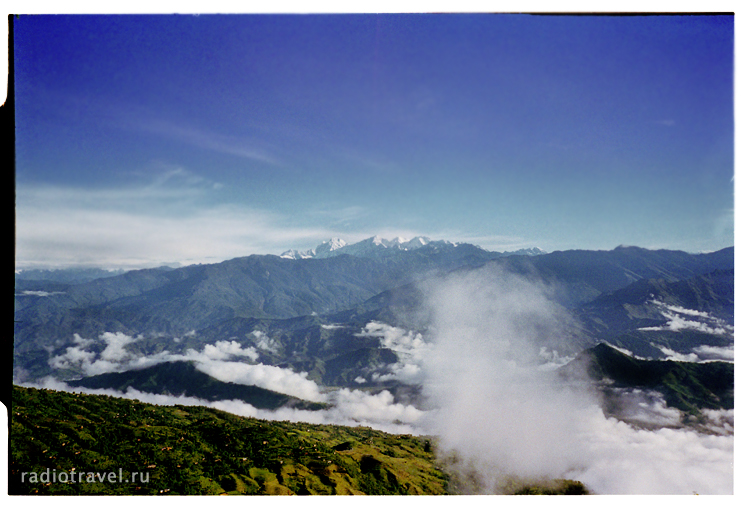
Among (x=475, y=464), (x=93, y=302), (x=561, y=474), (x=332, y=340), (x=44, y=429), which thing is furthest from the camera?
(x=93, y=302)

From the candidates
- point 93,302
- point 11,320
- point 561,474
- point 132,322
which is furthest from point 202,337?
point 11,320

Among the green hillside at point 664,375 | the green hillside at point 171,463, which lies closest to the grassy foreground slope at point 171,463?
the green hillside at point 171,463

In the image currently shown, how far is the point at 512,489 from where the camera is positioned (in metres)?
15.7

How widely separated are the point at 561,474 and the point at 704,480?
75.5 ft

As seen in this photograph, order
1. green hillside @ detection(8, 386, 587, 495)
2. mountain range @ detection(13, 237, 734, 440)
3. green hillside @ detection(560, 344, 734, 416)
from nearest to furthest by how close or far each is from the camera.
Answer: green hillside @ detection(8, 386, 587, 495) → green hillside @ detection(560, 344, 734, 416) → mountain range @ detection(13, 237, 734, 440)

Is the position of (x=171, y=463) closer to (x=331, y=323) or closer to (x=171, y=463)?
(x=171, y=463)

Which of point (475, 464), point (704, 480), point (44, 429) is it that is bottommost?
point (475, 464)

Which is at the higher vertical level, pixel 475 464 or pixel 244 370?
pixel 475 464

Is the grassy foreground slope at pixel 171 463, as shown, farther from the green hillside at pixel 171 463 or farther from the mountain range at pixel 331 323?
the mountain range at pixel 331 323

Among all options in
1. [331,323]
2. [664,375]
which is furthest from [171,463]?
[331,323]

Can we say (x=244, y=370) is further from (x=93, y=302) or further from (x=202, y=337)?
(x=93, y=302)

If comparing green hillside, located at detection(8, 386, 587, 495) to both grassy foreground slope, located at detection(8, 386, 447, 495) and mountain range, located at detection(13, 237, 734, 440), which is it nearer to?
grassy foreground slope, located at detection(8, 386, 447, 495)

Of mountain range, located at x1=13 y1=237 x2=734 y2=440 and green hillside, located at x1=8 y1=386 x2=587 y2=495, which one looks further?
mountain range, located at x1=13 y1=237 x2=734 y2=440

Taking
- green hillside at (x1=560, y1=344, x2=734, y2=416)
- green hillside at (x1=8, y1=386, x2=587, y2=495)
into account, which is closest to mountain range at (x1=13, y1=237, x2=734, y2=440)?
green hillside at (x1=560, y1=344, x2=734, y2=416)
